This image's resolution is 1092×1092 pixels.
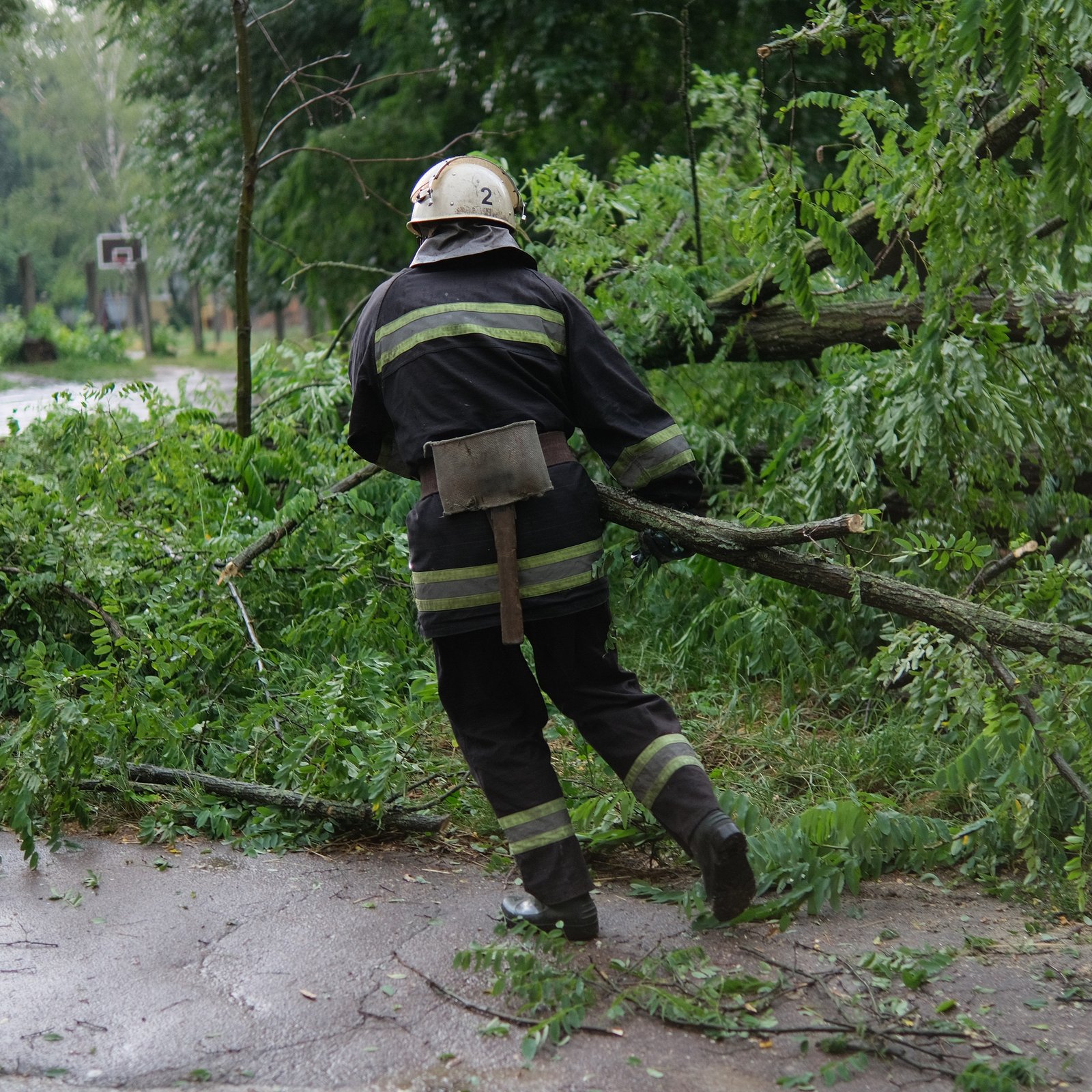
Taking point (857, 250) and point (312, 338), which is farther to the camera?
point (312, 338)

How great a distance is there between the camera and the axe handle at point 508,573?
300 cm

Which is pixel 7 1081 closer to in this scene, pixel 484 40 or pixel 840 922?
pixel 840 922

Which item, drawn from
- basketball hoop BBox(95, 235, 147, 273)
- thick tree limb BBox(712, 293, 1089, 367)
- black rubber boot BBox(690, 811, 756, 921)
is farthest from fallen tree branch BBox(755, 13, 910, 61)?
basketball hoop BBox(95, 235, 147, 273)

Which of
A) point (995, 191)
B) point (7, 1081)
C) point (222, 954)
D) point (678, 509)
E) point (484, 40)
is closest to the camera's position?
point (7, 1081)

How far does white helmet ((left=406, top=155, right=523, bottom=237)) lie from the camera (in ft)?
10.6

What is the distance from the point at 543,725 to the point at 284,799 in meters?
0.99

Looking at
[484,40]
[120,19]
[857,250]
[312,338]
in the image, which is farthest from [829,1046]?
[120,19]

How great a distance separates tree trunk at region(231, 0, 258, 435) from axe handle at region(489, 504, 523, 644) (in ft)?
9.32

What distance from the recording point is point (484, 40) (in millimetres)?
12625

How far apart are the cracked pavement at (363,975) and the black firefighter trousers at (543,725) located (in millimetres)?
255

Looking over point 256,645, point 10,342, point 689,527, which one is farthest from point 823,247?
point 10,342

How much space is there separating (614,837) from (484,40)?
1096 cm

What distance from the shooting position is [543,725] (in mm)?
3219

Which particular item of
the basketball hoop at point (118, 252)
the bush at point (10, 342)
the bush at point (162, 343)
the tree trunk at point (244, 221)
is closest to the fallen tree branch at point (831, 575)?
the tree trunk at point (244, 221)
